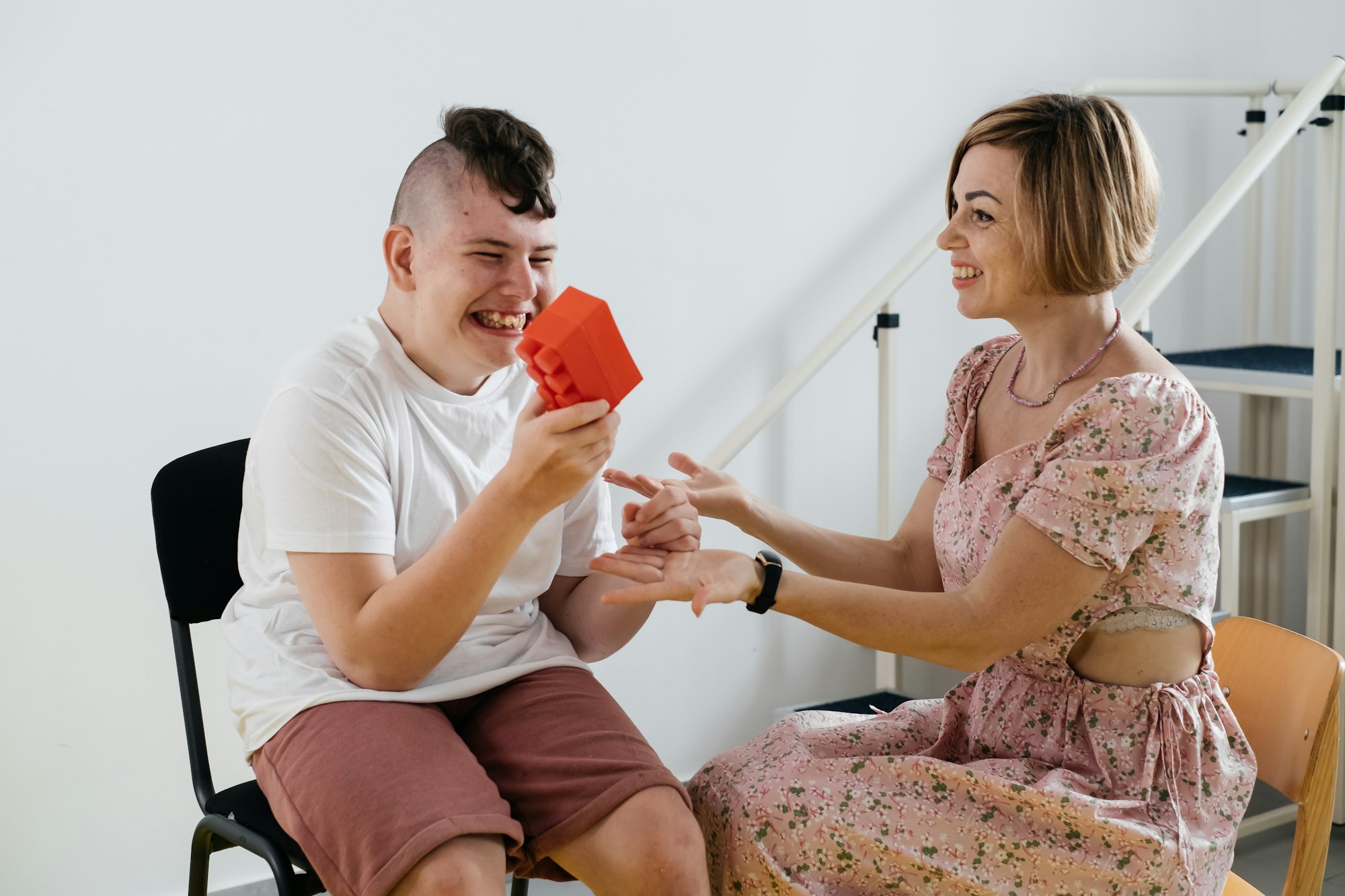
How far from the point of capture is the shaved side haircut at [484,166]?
4.66 ft

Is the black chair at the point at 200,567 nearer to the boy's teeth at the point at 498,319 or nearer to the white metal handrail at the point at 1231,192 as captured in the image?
the boy's teeth at the point at 498,319

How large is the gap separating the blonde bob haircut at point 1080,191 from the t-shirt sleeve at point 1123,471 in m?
0.15

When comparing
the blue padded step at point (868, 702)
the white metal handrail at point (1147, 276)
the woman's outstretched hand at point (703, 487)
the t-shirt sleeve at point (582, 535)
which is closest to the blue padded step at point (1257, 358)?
the white metal handrail at point (1147, 276)

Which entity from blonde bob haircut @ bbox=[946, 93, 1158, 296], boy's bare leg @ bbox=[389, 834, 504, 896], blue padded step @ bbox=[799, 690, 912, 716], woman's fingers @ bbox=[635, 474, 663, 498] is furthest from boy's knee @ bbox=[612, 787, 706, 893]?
blue padded step @ bbox=[799, 690, 912, 716]

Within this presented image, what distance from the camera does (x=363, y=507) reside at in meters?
1.33

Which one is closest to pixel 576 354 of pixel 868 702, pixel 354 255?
pixel 354 255

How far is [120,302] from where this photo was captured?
2.18 meters

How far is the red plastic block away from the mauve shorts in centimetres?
38

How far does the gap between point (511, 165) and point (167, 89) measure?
1.07m

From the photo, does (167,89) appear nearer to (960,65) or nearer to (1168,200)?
(960,65)

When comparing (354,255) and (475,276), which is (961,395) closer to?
(475,276)

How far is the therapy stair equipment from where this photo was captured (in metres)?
2.57

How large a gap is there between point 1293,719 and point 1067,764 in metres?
0.29

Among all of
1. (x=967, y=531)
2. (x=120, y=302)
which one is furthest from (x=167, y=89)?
(x=967, y=531)
